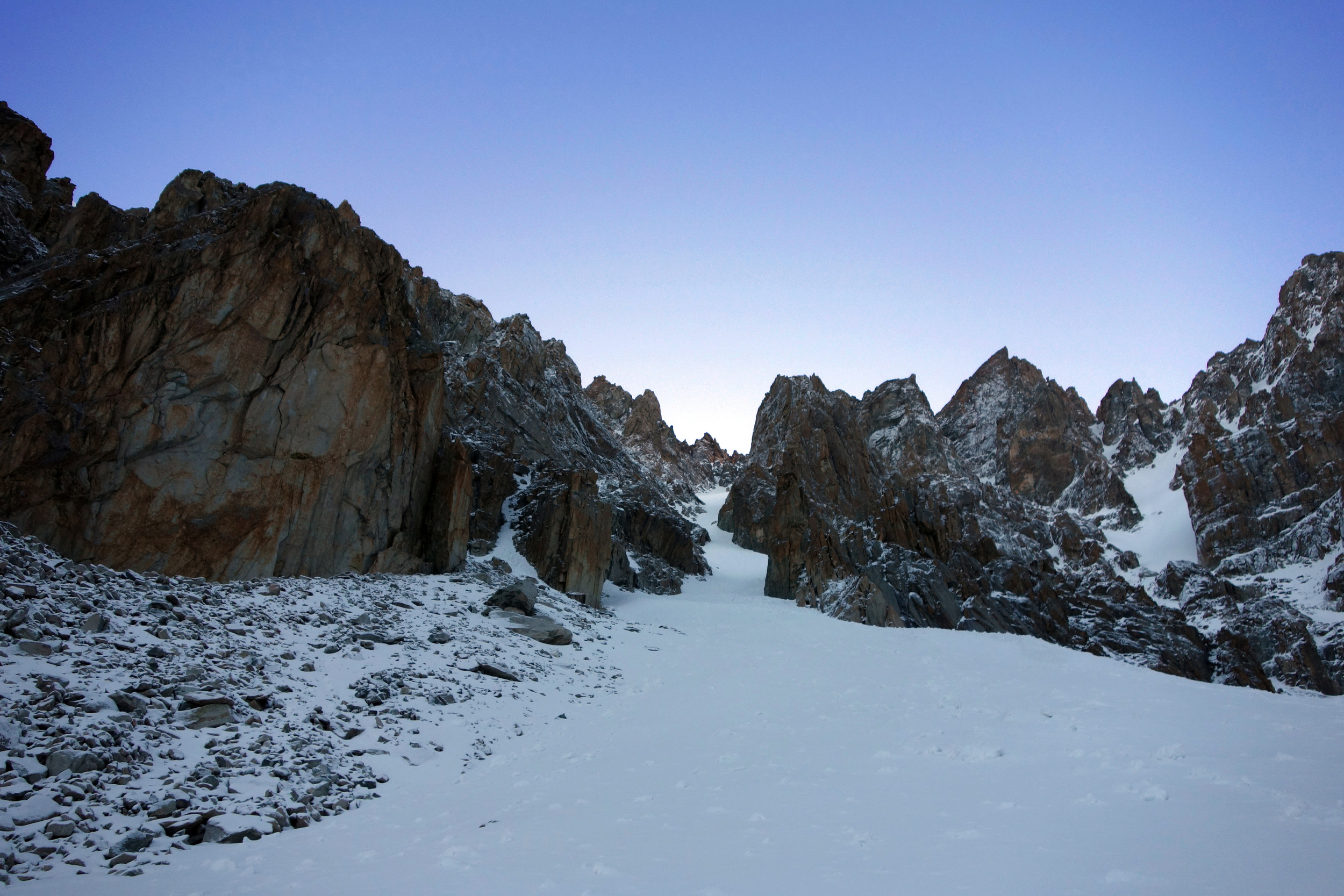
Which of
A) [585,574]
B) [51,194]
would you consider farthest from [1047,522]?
[51,194]

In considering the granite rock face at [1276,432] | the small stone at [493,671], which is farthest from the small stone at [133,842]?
the granite rock face at [1276,432]

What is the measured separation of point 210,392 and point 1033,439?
5362 inches

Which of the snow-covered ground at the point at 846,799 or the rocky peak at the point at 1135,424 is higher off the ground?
the rocky peak at the point at 1135,424

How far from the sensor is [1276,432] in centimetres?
9731

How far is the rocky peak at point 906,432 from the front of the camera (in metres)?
97.2

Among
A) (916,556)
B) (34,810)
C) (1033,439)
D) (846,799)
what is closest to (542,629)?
(846,799)

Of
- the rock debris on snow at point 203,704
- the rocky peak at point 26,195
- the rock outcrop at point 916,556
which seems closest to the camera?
the rock debris on snow at point 203,704

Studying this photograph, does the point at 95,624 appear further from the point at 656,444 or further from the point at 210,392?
the point at 656,444

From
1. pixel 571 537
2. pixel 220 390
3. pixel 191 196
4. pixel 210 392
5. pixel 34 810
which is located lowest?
pixel 34 810

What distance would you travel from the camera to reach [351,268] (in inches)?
831

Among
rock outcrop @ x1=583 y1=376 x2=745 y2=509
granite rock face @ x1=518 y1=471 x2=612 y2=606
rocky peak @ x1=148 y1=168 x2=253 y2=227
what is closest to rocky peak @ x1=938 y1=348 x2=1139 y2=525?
rock outcrop @ x1=583 y1=376 x2=745 y2=509

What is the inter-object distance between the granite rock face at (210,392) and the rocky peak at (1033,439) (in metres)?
118

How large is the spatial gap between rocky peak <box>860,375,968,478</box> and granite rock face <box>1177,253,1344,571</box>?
36.0 m

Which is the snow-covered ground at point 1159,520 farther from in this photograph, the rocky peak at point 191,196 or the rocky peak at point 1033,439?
the rocky peak at point 191,196
